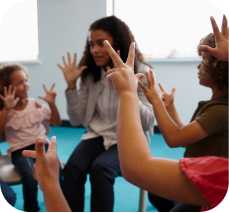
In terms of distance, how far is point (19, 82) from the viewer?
103 centimetres

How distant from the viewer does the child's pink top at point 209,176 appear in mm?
385

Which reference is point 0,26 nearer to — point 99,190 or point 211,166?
point 99,190

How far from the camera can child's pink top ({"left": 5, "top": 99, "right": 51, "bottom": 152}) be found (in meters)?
1.02

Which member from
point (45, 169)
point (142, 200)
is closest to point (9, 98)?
point (142, 200)

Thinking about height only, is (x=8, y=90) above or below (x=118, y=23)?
below

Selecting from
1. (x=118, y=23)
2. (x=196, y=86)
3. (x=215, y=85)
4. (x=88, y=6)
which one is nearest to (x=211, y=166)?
(x=215, y=85)

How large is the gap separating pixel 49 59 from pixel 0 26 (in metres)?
→ 0.59

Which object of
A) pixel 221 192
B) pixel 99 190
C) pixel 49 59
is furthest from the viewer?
pixel 49 59

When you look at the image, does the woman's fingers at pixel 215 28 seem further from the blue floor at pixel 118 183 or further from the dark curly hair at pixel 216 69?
the blue floor at pixel 118 183

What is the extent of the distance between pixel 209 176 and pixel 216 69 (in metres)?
0.31

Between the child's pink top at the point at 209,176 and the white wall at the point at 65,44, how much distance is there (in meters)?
0.63

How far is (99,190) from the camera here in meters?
0.88

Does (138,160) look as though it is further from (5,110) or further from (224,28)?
(5,110)

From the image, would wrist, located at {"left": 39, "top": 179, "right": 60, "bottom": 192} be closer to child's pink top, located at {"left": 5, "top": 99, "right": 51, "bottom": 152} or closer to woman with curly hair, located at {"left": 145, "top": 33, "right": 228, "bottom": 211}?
woman with curly hair, located at {"left": 145, "top": 33, "right": 228, "bottom": 211}
